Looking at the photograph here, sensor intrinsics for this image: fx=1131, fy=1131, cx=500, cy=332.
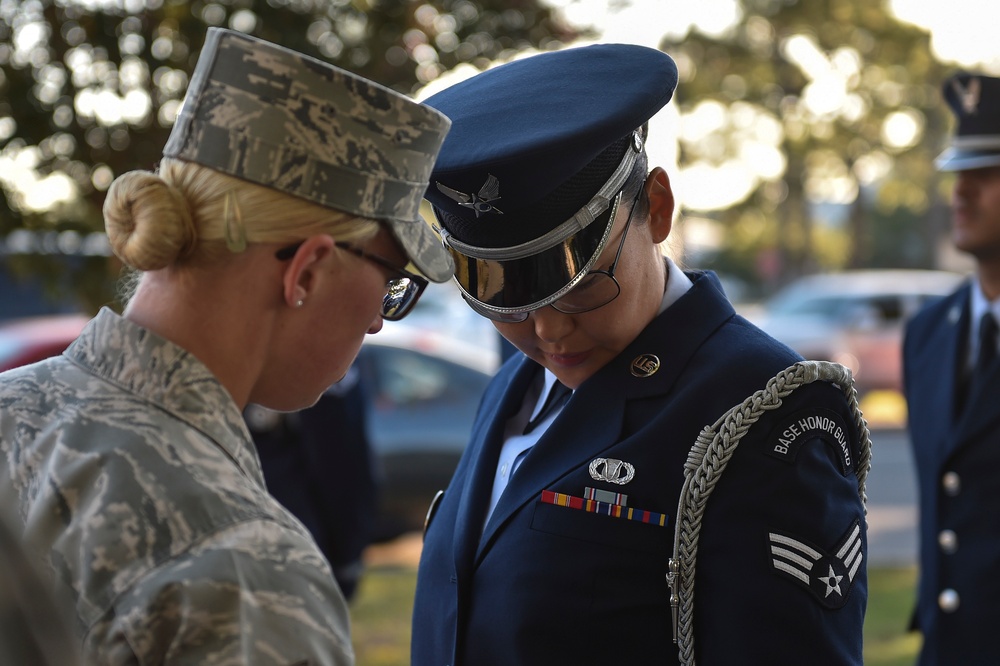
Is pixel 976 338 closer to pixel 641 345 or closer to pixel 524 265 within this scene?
pixel 641 345

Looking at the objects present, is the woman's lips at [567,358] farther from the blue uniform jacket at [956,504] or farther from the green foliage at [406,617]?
the green foliage at [406,617]

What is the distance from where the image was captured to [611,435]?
2.00 metres

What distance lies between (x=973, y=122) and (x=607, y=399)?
2.35 meters

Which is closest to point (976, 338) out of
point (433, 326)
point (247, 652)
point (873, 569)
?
point (247, 652)

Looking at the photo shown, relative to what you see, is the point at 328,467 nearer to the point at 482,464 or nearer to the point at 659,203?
the point at 482,464

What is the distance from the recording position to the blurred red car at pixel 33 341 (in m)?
6.00

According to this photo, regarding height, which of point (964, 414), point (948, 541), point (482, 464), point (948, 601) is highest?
point (482, 464)

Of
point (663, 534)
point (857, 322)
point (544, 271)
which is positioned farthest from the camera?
point (857, 322)

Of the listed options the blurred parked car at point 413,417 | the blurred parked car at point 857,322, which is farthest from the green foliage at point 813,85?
the blurred parked car at point 413,417

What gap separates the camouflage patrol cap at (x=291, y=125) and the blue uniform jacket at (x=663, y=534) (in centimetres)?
67

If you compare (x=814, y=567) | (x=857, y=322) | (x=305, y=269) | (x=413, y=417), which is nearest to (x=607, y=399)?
(x=814, y=567)

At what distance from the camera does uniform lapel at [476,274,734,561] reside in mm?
2006

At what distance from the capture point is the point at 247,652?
1.24 m

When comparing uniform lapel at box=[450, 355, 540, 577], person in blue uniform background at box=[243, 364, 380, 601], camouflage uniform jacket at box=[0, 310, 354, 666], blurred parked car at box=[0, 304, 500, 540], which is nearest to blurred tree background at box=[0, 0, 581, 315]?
person in blue uniform background at box=[243, 364, 380, 601]
